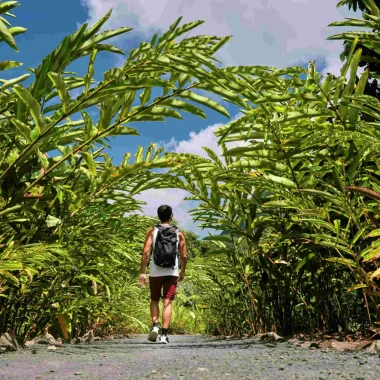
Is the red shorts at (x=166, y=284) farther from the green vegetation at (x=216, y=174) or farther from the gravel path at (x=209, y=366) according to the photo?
the gravel path at (x=209, y=366)

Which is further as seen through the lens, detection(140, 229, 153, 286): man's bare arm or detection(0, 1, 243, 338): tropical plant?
detection(140, 229, 153, 286): man's bare arm

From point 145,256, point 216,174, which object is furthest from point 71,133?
point 145,256

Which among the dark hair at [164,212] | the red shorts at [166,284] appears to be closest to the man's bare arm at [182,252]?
the red shorts at [166,284]

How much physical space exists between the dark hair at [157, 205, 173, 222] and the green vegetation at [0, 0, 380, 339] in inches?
46.7

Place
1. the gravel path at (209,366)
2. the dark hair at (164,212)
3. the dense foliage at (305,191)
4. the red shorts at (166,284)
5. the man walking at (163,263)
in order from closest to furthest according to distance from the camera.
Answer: the gravel path at (209,366) < the dense foliage at (305,191) < the man walking at (163,263) < the red shorts at (166,284) < the dark hair at (164,212)

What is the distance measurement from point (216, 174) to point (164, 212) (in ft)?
8.67

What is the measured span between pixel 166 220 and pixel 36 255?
3.11m

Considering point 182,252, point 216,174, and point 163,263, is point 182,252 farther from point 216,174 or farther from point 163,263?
point 216,174

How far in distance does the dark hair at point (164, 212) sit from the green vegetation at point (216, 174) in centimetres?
119

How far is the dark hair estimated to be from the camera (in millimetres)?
5465

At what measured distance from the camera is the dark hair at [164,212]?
5.46 meters

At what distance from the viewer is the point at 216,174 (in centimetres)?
289

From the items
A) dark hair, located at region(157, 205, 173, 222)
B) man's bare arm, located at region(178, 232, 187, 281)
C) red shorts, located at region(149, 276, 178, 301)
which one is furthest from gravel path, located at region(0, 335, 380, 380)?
dark hair, located at region(157, 205, 173, 222)

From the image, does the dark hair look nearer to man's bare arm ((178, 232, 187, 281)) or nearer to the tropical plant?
man's bare arm ((178, 232, 187, 281))
